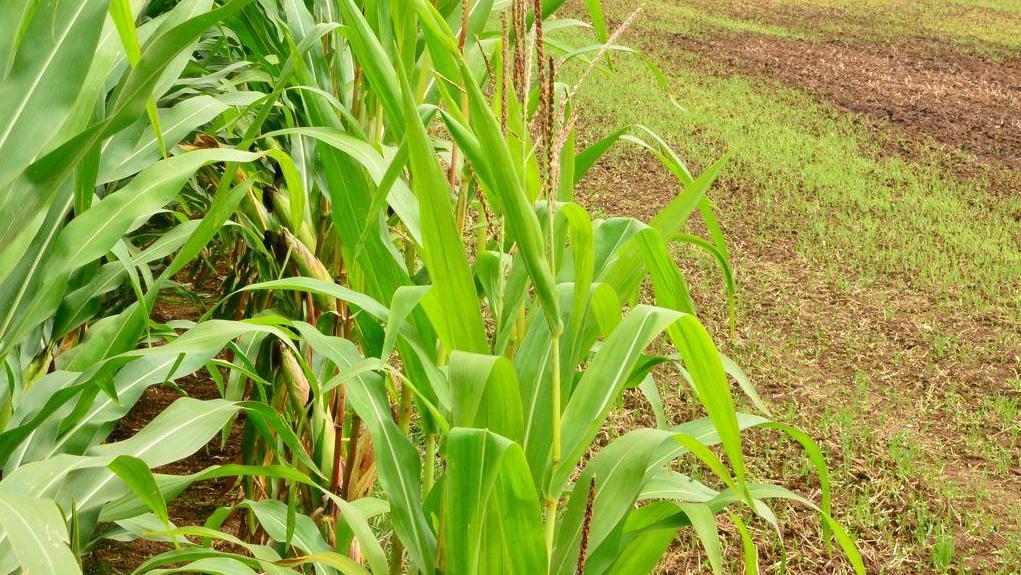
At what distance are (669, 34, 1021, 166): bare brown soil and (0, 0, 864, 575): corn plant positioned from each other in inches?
181

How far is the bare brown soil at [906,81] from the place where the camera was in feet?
17.7

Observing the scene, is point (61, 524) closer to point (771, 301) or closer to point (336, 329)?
point (336, 329)

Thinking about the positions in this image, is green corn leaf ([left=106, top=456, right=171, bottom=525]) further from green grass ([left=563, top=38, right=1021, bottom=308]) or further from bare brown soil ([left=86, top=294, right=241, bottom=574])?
green grass ([left=563, top=38, right=1021, bottom=308])

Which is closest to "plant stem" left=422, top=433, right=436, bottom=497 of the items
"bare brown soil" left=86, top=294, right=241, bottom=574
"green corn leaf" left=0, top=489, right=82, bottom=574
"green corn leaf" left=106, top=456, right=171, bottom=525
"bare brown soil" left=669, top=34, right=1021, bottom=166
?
"green corn leaf" left=106, top=456, right=171, bottom=525

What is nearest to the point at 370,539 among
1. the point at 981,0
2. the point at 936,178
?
the point at 936,178

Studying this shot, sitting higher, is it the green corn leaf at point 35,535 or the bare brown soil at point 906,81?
the green corn leaf at point 35,535

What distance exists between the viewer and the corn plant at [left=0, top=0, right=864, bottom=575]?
0.82 metres

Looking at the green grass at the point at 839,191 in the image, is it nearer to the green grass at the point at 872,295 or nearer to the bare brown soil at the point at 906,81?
the green grass at the point at 872,295

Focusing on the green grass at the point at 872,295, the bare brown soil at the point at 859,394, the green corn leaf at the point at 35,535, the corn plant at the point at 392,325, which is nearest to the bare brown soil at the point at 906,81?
the green grass at the point at 872,295

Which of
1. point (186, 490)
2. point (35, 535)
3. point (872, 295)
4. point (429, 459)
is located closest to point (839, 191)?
point (872, 295)

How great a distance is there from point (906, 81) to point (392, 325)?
6.40 metres

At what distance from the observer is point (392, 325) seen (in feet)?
2.72

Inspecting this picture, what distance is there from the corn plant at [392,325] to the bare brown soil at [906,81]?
15.1 ft

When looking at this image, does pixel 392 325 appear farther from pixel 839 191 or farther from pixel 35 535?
pixel 839 191
